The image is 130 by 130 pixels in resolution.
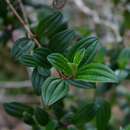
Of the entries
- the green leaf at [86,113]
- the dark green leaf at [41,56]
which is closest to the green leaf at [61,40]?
the dark green leaf at [41,56]

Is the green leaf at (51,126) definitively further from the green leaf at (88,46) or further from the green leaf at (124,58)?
the green leaf at (124,58)

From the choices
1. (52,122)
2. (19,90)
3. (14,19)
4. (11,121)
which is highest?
(14,19)

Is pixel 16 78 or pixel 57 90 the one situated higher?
pixel 57 90

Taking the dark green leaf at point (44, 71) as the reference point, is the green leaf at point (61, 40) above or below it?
above

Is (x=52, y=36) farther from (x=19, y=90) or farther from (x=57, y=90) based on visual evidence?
(x=19, y=90)

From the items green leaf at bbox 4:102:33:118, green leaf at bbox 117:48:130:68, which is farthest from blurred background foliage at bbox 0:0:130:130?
green leaf at bbox 4:102:33:118

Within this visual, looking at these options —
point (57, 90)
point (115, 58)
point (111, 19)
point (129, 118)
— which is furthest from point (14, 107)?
point (111, 19)
